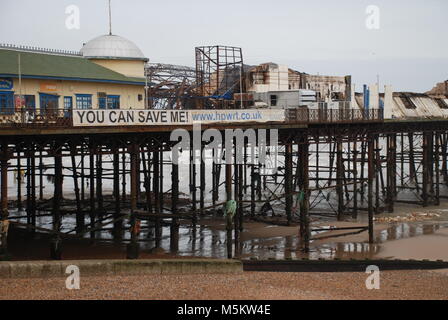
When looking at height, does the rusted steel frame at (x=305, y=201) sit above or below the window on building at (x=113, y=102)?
below

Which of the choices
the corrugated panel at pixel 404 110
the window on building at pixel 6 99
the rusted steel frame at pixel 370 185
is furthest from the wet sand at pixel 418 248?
the window on building at pixel 6 99

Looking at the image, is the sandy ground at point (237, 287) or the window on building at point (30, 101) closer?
the sandy ground at point (237, 287)

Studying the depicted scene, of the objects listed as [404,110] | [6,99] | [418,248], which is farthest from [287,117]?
[404,110]

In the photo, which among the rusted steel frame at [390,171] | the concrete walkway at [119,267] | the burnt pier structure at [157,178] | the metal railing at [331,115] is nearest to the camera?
the concrete walkway at [119,267]

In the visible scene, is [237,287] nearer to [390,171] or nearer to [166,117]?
[166,117]

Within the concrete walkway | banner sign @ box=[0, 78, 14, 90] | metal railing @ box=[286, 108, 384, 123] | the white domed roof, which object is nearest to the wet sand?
metal railing @ box=[286, 108, 384, 123]

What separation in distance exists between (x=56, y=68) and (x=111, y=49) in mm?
5589

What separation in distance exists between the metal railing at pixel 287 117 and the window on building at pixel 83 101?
2137 mm

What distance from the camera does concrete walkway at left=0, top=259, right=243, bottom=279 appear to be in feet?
61.8

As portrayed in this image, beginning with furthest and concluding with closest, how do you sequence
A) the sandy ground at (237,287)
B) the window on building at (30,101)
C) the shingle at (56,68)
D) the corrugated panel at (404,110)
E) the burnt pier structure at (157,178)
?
1. the corrugated panel at (404,110)
2. the shingle at (56,68)
3. the window on building at (30,101)
4. the burnt pier structure at (157,178)
5. the sandy ground at (237,287)

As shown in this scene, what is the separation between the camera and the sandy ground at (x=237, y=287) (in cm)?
1747

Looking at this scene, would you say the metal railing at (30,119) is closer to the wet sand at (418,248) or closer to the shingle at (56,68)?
the shingle at (56,68)

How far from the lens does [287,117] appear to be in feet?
91.6

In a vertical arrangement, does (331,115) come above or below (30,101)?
below
